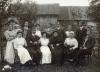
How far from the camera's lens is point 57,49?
32.7ft

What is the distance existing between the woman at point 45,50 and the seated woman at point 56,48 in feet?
0.61

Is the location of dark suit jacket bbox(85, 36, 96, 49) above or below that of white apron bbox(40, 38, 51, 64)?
above

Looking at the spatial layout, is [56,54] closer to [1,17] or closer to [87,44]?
[87,44]

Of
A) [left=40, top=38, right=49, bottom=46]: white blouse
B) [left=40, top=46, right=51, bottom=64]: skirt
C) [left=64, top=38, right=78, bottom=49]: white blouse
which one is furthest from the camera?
[left=64, top=38, right=78, bottom=49]: white blouse

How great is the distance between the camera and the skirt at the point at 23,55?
371 inches

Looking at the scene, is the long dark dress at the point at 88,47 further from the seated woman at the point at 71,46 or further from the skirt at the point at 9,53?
the skirt at the point at 9,53

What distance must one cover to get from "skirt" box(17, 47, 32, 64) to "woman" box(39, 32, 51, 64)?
1.94 feet

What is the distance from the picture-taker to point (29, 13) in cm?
2736

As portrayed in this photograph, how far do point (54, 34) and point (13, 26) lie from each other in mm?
1705

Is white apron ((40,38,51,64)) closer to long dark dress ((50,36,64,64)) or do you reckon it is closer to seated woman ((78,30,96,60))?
long dark dress ((50,36,64,64))

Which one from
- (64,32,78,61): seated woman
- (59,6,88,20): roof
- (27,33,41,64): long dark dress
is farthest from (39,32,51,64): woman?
(59,6,88,20): roof

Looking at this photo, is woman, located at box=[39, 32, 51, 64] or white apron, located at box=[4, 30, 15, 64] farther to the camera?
white apron, located at box=[4, 30, 15, 64]

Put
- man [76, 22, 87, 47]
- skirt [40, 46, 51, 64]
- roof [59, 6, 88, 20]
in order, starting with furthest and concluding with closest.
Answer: roof [59, 6, 88, 20], man [76, 22, 87, 47], skirt [40, 46, 51, 64]

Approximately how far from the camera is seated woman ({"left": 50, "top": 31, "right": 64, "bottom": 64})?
9.84 metres
